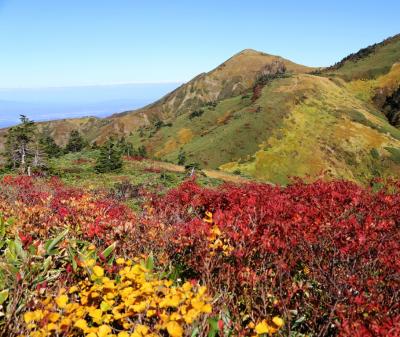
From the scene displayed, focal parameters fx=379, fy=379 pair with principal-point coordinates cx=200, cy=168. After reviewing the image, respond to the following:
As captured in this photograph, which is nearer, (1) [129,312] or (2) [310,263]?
(1) [129,312]

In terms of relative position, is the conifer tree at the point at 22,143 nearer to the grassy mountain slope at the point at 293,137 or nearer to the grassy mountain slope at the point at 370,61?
the grassy mountain slope at the point at 293,137

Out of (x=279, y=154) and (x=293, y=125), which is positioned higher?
(x=293, y=125)

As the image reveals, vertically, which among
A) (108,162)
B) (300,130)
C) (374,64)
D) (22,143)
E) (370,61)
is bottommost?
(300,130)

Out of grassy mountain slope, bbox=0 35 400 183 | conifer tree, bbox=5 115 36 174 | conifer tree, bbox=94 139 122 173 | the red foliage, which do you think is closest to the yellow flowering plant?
the red foliage

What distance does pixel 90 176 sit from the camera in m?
36.4

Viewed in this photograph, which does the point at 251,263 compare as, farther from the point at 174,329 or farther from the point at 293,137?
the point at 293,137

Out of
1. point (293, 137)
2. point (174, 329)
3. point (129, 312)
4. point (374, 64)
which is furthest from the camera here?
point (374, 64)

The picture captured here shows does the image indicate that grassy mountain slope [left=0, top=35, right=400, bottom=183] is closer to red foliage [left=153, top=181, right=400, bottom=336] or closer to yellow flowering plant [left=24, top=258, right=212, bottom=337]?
red foliage [left=153, top=181, right=400, bottom=336]

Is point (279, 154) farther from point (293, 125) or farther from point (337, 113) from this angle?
point (337, 113)

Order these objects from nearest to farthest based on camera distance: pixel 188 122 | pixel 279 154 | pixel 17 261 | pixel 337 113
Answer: pixel 17 261
pixel 279 154
pixel 337 113
pixel 188 122

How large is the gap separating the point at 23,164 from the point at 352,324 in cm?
3938

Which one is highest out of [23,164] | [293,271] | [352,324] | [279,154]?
[352,324]

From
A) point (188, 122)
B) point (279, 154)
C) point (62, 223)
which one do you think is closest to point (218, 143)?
point (279, 154)

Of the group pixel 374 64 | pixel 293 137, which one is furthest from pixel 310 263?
pixel 374 64
